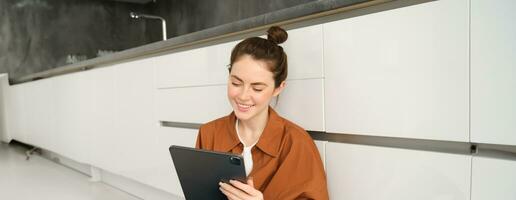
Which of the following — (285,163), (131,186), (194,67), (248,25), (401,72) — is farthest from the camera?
(131,186)

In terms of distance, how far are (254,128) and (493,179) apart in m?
0.54

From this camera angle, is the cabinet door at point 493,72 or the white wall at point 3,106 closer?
the cabinet door at point 493,72

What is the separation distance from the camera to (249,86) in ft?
2.94

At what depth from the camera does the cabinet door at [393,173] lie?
0.74 metres

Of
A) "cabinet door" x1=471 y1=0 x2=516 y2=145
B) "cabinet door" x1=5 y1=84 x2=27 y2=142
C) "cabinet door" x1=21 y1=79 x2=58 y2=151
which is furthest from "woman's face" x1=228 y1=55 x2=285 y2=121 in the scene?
"cabinet door" x1=5 y1=84 x2=27 y2=142

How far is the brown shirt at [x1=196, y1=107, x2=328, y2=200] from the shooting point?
0.88 metres

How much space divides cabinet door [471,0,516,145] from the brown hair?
0.41m

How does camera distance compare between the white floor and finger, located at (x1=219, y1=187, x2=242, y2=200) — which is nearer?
finger, located at (x1=219, y1=187, x2=242, y2=200)

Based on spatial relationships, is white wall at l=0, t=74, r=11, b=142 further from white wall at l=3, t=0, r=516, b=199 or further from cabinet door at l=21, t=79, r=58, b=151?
white wall at l=3, t=0, r=516, b=199

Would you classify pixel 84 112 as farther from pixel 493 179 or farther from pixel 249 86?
pixel 493 179

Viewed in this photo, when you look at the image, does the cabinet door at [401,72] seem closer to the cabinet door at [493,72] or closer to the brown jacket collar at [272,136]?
the cabinet door at [493,72]

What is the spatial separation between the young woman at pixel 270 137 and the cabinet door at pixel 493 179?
32 centimetres

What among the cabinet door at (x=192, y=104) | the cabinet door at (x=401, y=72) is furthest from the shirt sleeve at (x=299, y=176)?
the cabinet door at (x=192, y=104)

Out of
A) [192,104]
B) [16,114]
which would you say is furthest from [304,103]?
[16,114]
